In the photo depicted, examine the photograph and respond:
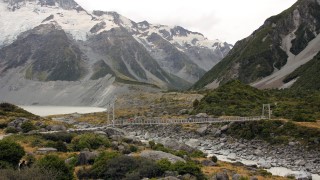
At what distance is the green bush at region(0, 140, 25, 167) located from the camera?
116 feet

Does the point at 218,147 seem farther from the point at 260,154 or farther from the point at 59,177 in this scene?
the point at 59,177

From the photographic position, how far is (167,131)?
86.9m

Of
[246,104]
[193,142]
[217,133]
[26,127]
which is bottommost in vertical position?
[193,142]

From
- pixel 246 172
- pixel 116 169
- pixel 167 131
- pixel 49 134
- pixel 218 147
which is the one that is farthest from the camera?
pixel 167 131

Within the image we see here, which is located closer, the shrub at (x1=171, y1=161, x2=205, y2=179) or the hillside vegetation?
the shrub at (x1=171, y1=161, x2=205, y2=179)

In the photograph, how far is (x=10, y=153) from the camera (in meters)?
35.7

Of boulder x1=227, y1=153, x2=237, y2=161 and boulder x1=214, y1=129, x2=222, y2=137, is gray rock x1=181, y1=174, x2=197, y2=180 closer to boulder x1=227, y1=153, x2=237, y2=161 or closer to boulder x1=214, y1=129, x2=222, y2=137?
boulder x1=227, y1=153, x2=237, y2=161

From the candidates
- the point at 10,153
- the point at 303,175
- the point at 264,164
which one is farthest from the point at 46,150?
the point at 303,175

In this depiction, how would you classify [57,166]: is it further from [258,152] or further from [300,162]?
[258,152]

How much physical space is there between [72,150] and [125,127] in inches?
1956

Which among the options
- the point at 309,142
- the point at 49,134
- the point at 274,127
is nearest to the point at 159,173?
the point at 49,134

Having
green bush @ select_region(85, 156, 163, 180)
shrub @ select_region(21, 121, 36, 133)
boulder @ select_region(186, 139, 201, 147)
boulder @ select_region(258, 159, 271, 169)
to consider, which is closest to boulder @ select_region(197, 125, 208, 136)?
boulder @ select_region(186, 139, 201, 147)

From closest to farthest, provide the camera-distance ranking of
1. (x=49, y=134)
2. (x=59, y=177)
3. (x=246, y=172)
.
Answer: (x=59, y=177), (x=246, y=172), (x=49, y=134)

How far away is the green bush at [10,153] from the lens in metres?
35.2
